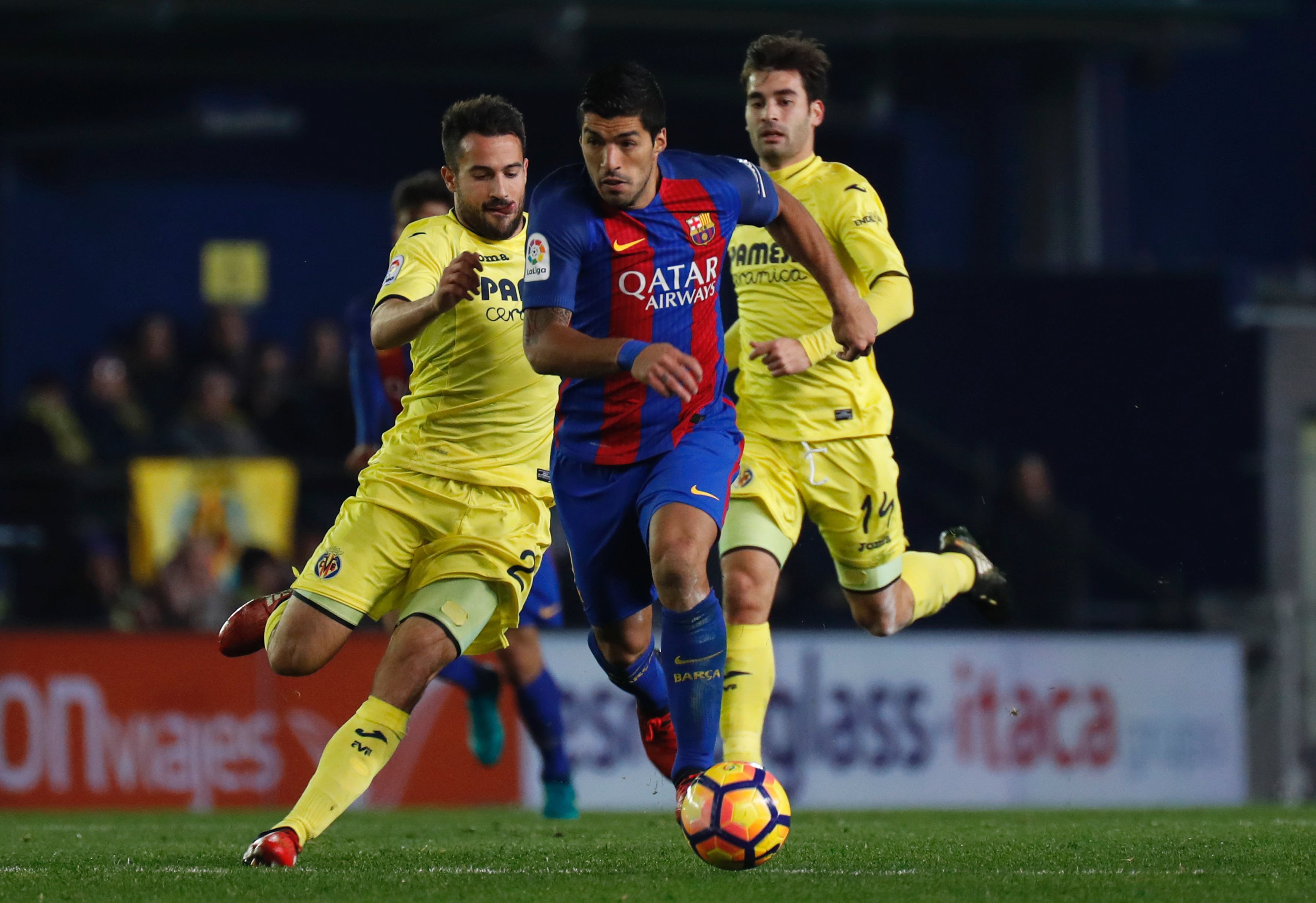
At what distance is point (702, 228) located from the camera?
622 centimetres

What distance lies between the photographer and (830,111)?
1781cm

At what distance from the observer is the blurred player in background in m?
8.52

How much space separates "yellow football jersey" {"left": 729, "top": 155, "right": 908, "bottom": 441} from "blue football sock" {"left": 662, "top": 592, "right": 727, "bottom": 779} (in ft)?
4.93

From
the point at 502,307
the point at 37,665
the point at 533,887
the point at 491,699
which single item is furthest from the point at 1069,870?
the point at 37,665

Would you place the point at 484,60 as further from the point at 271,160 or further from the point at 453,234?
the point at 453,234

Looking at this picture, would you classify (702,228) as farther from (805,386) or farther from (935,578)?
(935,578)

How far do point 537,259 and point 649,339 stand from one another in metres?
0.49

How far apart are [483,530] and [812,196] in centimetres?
188

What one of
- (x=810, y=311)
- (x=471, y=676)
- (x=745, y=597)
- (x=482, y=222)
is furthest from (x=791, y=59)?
(x=471, y=676)

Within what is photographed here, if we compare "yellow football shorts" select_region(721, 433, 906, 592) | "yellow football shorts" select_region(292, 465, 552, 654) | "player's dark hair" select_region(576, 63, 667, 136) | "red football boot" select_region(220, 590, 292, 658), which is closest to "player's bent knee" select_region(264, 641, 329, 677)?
"yellow football shorts" select_region(292, 465, 552, 654)

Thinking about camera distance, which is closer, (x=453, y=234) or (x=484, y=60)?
(x=453, y=234)

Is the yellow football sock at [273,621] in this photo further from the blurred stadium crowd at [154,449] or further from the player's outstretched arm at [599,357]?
the blurred stadium crowd at [154,449]

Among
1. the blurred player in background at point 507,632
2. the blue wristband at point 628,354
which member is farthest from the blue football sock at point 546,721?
the blue wristband at point 628,354

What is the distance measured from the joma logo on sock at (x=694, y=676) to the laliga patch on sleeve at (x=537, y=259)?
122 cm
